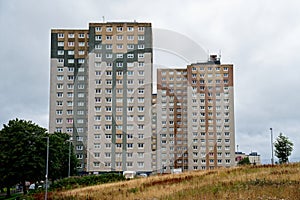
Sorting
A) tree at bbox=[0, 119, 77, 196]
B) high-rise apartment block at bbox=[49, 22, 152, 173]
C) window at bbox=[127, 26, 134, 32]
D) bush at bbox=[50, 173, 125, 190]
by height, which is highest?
window at bbox=[127, 26, 134, 32]

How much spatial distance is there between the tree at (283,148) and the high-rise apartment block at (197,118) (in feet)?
190

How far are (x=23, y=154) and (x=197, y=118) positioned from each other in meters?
73.5

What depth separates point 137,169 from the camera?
84.2m

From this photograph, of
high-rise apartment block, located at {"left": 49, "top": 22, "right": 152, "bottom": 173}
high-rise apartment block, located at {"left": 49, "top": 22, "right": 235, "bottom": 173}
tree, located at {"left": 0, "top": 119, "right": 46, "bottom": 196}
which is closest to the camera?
tree, located at {"left": 0, "top": 119, "right": 46, "bottom": 196}

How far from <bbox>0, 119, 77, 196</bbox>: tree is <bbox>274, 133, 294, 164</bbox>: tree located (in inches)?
1085

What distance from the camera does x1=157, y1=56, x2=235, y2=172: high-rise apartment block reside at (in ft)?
362

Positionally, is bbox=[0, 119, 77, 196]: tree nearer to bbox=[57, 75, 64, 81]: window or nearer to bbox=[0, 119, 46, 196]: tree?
bbox=[0, 119, 46, 196]: tree

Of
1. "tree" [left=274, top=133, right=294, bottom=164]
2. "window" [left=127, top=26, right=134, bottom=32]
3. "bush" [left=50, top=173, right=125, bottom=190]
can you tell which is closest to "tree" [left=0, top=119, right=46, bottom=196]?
"bush" [left=50, top=173, right=125, bottom=190]

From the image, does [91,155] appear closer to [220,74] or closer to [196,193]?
[220,74]

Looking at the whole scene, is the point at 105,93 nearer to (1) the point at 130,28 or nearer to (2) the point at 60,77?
(2) the point at 60,77

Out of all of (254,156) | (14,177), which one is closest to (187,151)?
(254,156)

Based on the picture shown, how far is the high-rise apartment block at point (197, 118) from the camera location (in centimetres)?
11019

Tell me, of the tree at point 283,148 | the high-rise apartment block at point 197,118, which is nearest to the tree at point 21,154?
the tree at point 283,148

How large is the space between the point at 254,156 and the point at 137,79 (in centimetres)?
8511
